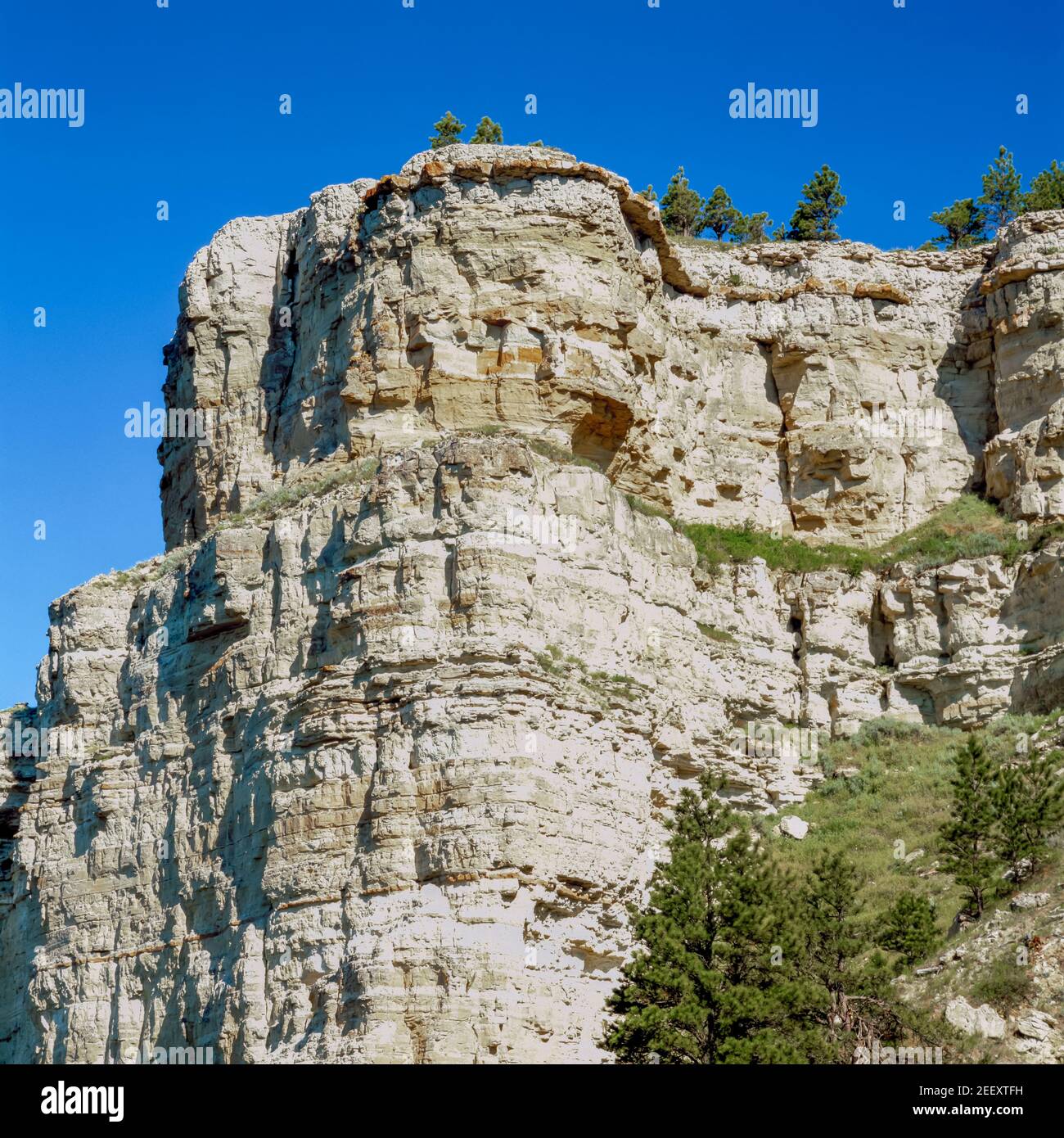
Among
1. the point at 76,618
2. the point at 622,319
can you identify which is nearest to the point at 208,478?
the point at 76,618

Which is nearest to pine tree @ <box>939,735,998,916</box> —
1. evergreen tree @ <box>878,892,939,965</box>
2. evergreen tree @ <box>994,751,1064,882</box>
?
evergreen tree @ <box>994,751,1064,882</box>

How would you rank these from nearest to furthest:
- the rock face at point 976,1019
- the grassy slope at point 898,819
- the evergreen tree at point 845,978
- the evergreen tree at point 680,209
Result: the rock face at point 976,1019
the evergreen tree at point 845,978
the grassy slope at point 898,819
the evergreen tree at point 680,209

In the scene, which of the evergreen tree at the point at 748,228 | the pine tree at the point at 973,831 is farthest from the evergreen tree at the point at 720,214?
the pine tree at the point at 973,831

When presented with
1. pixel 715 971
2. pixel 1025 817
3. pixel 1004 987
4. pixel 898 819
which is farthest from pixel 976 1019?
pixel 898 819

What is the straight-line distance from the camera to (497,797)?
35.3 m

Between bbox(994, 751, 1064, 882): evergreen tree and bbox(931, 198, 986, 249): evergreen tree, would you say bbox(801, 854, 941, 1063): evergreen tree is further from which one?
bbox(931, 198, 986, 249): evergreen tree

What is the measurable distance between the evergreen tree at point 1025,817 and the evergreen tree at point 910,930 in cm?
180

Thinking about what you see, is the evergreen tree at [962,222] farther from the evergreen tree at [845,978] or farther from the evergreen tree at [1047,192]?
the evergreen tree at [845,978]

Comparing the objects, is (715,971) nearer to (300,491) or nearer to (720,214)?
(300,491)

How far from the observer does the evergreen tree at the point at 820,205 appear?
2596 inches

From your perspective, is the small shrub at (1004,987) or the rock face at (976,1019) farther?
the small shrub at (1004,987)

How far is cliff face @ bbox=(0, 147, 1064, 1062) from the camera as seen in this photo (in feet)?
118

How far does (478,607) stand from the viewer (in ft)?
125

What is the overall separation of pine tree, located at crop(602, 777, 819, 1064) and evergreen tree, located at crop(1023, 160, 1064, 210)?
110 ft
